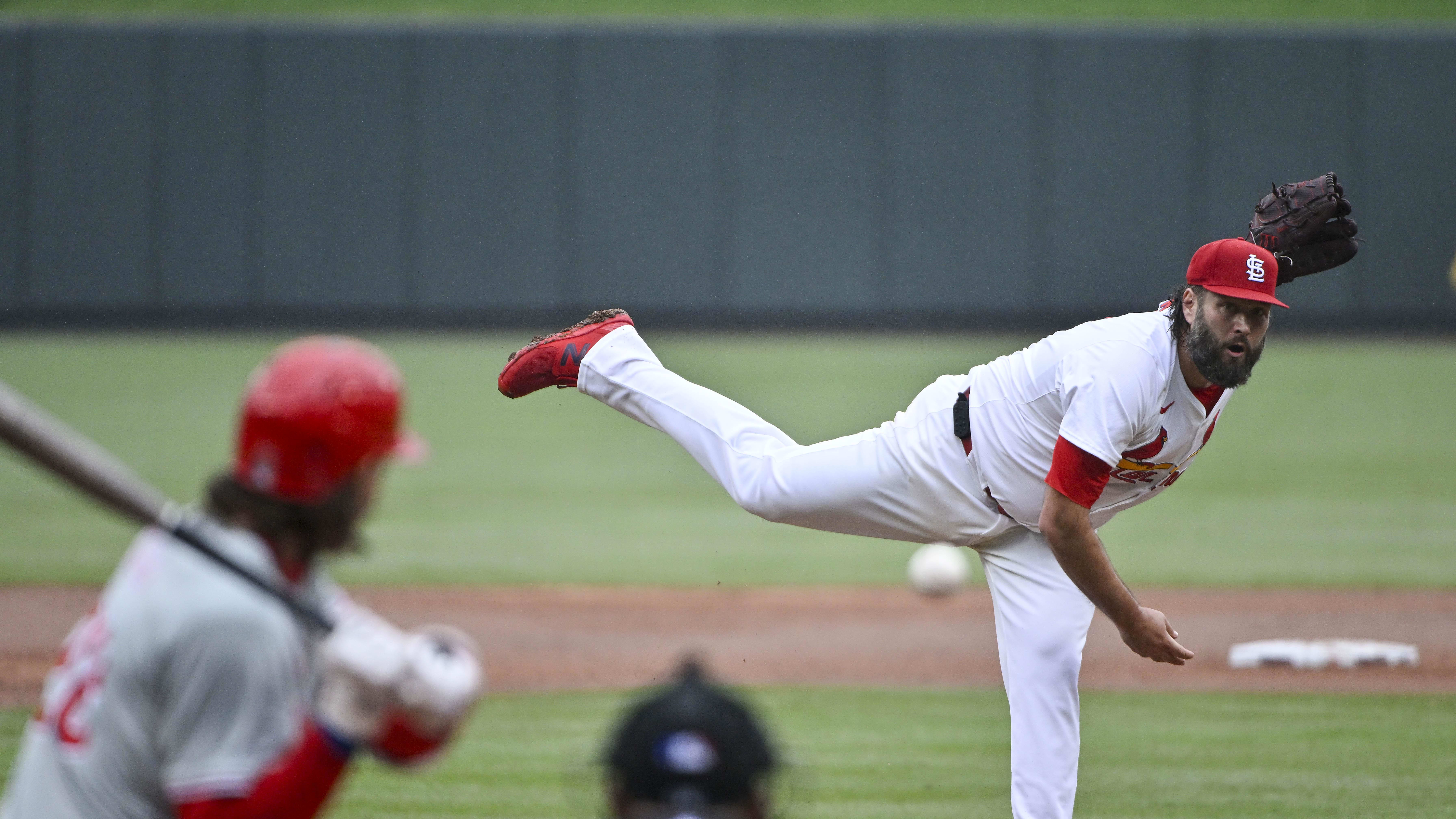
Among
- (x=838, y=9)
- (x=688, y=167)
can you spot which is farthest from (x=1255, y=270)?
(x=838, y=9)

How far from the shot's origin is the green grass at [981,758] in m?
5.49

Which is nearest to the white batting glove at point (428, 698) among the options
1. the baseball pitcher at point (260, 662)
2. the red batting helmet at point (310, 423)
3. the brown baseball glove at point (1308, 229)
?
the baseball pitcher at point (260, 662)

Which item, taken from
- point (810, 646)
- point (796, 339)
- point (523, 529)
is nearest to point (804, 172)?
point (796, 339)

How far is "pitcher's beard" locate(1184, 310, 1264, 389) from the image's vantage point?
4.20 metres

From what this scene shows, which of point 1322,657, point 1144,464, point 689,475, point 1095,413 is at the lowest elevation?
point 689,475

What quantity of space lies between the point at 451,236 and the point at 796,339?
18.5 ft

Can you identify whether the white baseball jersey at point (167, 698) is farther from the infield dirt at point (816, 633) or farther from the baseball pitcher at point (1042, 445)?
the infield dirt at point (816, 633)

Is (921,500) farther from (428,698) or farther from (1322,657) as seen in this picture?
(1322,657)

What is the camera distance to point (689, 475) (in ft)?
49.8

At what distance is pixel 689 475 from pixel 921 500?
34.6 ft

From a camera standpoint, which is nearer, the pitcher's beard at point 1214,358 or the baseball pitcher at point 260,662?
the baseball pitcher at point 260,662

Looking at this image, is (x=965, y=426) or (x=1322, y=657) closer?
(x=965, y=426)

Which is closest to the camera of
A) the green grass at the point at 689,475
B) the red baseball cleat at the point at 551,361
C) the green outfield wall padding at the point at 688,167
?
the red baseball cleat at the point at 551,361

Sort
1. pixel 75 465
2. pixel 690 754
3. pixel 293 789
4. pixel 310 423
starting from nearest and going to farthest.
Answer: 1. pixel 690 754
2. pixel 293 789
3. pixel 310 423
4. pixel 75 465
